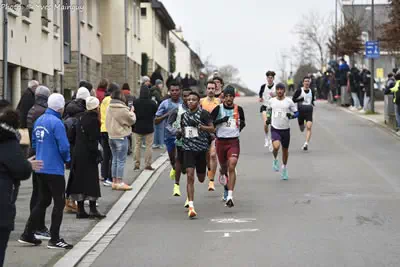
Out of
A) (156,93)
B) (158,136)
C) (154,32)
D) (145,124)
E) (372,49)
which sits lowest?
(158,136)

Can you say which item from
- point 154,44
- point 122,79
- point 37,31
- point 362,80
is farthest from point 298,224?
Answer: point 154,44

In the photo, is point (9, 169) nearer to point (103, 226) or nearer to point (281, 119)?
point (103, 226)

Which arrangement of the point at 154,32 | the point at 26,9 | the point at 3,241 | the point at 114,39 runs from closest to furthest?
1. the point at 3,241
2. the point at 26,9
3. the point at 114,39
4. the point at 154,32

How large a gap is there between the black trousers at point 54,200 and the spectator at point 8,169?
2.96 meters

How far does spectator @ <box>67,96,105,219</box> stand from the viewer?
1484cm

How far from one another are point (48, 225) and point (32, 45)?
14989 millimetres

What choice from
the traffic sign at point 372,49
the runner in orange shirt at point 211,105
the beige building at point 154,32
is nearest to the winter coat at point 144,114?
the runner in orange shirt at point 211,105

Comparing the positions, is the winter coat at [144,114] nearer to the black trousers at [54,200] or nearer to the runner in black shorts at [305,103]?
the runner in black shorts at [305,103]

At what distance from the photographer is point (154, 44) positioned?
6344 centimetres

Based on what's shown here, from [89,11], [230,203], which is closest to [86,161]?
[230,203]

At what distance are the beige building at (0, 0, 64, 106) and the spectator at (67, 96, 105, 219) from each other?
27.0 ft

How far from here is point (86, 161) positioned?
1481 cm

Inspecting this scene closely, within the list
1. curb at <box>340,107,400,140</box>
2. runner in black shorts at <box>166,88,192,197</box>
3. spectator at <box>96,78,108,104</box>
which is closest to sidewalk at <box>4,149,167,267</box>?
runner in black shorts at <box>166,88,192,197</box>

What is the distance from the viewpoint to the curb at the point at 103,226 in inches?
458
